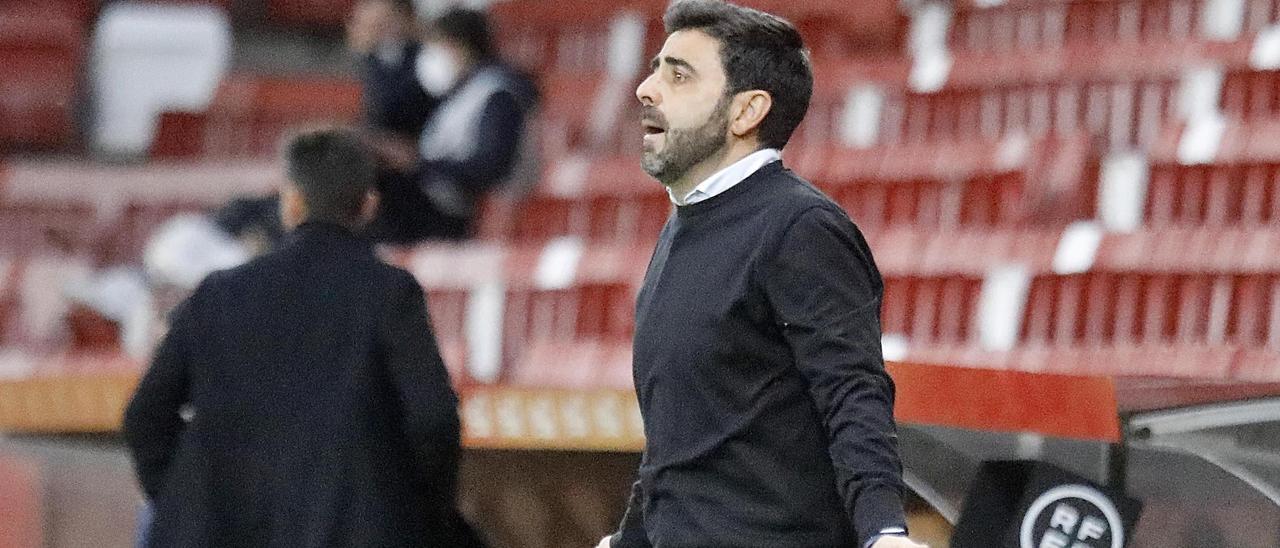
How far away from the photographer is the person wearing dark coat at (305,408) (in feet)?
10.6

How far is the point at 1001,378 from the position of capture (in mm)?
3162

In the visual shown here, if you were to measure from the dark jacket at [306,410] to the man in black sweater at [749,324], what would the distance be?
0.84 meters

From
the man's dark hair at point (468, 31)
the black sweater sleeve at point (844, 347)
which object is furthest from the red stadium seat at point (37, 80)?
the black sweater sleeve at point (844, 347)

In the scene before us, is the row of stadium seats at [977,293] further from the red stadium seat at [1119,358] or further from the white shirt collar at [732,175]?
the white shirt collar at [732,175]

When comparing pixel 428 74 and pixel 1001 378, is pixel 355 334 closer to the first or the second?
pixel 1001 378

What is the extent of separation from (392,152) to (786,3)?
1.97 m

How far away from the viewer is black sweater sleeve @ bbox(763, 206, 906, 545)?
2.22 m

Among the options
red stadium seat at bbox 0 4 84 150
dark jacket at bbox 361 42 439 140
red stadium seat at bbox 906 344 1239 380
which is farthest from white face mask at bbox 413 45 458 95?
red stadium seat at bbox 0 4 84 150

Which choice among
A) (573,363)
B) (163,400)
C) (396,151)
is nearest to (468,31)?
(396,151)

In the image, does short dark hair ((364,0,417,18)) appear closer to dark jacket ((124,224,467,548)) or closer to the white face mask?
the white face mask

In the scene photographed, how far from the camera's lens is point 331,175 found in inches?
132

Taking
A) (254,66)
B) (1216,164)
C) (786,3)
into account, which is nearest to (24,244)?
(254,66)

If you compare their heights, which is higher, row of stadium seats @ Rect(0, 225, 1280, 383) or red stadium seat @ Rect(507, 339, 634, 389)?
row of stadium seats @ Rect(0, 225, 1280, 383)

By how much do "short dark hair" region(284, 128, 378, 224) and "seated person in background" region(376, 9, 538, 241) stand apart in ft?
11.2
